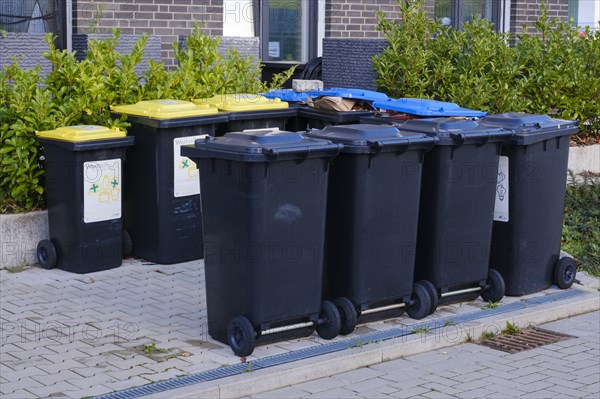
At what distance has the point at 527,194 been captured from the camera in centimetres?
765

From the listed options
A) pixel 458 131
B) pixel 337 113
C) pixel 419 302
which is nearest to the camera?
pixel 419 302

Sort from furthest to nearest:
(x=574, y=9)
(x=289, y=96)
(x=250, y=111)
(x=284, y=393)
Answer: (x=574, y=9), (x=289, y=96), (x=250, y=111), (x=284, y=393)

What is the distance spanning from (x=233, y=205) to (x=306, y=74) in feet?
22.2

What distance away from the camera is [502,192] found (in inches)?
303

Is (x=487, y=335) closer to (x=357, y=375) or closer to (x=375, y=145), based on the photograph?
(x=357, y=375)

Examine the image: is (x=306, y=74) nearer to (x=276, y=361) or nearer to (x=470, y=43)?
(x=470, y=43)

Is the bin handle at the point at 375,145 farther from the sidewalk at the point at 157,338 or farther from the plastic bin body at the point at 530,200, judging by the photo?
the plastic bin body at the point at 530,200

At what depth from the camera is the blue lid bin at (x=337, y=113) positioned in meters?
9.20

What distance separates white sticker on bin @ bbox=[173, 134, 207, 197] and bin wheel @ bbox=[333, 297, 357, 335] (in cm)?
227

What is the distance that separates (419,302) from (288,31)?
666 cm

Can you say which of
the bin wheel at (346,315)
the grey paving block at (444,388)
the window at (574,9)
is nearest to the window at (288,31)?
the window at (574,9)

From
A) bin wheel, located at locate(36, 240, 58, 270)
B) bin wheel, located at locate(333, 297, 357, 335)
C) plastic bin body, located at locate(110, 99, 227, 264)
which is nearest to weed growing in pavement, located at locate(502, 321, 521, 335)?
bin wheel, located at locate(333, 297, 357, 335)

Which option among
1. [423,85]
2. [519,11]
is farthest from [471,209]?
[519,11]

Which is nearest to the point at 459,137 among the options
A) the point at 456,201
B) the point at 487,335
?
the point at 456,201
